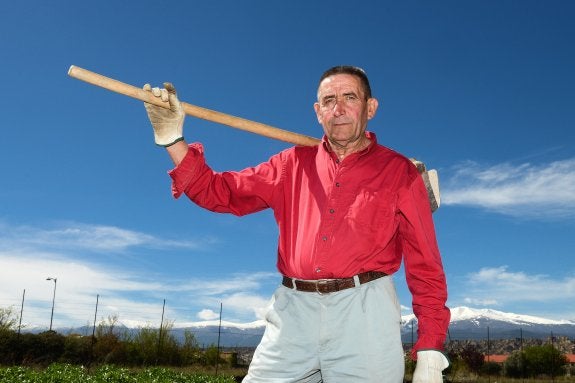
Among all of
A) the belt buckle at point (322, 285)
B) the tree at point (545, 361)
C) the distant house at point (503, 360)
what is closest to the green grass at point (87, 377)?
the belt buckle at point (322, 285)

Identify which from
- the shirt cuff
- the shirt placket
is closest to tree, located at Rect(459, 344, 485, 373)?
the shirt placket

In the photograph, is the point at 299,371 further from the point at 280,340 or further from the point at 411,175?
the point at 411,175

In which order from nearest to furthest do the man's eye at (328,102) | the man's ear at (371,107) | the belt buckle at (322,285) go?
the belt buckle at (322,285) → the man's eye at (328,102) → the man's ear at (371,107)

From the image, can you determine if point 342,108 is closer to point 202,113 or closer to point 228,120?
point 228,120

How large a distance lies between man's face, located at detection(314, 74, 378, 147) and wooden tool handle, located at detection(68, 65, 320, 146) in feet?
1.03

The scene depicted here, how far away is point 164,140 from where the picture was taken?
317 centimetres

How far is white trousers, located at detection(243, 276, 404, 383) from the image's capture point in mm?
2719

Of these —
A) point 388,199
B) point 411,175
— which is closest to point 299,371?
point 388,199

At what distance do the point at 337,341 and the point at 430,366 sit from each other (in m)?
0.48

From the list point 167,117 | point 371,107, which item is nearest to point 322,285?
point 371,107

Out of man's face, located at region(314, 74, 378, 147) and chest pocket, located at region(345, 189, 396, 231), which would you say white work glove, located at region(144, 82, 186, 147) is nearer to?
man's face, located at region(314, 74, 378, 147)

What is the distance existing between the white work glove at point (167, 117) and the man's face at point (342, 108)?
2.58ft

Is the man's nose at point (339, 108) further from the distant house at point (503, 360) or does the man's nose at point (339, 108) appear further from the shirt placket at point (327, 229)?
the distant house at point (503, 360)

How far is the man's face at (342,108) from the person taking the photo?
3.17 meters
